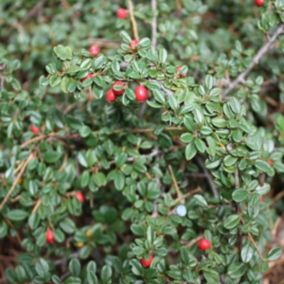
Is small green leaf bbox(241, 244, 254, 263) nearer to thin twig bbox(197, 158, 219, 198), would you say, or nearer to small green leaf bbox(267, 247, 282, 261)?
small green leaf bbox(267, 247, 282, 261)

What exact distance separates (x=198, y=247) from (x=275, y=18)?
691 millimetres

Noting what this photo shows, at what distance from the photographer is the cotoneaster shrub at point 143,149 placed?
4.56ft

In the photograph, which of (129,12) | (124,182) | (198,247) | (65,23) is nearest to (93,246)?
(124,182)

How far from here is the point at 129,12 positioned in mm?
1861

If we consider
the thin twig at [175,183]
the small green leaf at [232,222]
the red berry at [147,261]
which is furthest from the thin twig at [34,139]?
the small green leaf at [232,222]

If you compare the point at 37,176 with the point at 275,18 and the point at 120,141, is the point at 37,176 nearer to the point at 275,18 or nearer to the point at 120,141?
the point at 120,141

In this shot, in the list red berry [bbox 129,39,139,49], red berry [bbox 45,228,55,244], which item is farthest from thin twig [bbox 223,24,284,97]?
red berry [bbox 45,228,55,244]

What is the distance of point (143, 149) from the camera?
1728 mm

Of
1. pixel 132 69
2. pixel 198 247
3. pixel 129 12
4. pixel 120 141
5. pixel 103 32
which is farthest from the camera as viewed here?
pixel 103 32

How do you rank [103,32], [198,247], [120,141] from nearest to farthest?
[198,247], [120,141], [103,32]

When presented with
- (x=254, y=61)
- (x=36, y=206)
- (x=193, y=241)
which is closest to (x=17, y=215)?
(x=36, y=206)

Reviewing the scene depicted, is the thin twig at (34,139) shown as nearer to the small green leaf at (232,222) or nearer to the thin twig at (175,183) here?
the thin twig at (175,183)

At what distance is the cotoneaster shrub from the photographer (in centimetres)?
139

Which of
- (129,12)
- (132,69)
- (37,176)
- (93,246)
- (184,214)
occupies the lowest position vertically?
(93,246)
